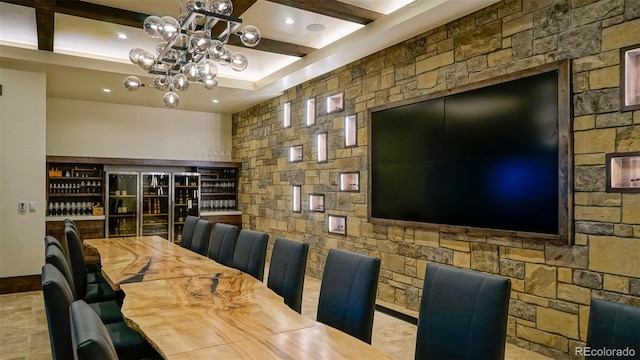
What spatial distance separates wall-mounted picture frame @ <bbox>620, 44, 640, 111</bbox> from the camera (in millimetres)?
2785

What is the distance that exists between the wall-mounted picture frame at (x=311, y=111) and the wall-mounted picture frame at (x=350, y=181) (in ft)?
3.52

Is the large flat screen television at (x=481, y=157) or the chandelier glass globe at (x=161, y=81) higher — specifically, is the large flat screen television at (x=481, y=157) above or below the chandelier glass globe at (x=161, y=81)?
below

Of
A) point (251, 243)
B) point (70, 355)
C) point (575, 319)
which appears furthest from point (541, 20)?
point (70, 355)

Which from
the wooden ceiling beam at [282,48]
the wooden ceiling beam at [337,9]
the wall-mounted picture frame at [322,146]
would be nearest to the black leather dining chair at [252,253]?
the wooden ceiling beam at [337,9]

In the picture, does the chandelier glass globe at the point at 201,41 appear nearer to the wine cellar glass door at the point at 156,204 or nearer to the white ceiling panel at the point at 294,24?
the white ceiling panel at the point at 294,24

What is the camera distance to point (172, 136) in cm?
822

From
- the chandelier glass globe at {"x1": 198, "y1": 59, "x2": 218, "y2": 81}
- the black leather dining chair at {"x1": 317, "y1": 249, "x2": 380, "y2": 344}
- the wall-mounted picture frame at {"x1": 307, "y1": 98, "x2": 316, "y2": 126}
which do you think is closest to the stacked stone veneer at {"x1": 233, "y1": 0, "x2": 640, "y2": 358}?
the wall-mounted picture frame at {"x1": 307, "y1": 98, "x2": 316, "y2": 126}

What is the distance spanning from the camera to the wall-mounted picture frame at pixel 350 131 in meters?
5.26

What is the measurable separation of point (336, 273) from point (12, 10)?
4.35 meters

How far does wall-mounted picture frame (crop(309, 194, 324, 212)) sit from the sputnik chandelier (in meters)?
2.70

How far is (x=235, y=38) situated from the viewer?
4793mm

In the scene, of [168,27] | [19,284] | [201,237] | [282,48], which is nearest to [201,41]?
[168,27]

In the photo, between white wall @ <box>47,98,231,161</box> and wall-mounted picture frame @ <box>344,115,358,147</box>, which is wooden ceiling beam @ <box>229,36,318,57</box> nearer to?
wall-mounted picture frame @ <box>344,115,358,147</box>

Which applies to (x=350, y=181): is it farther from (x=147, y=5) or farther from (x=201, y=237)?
(x=147, y=5)
